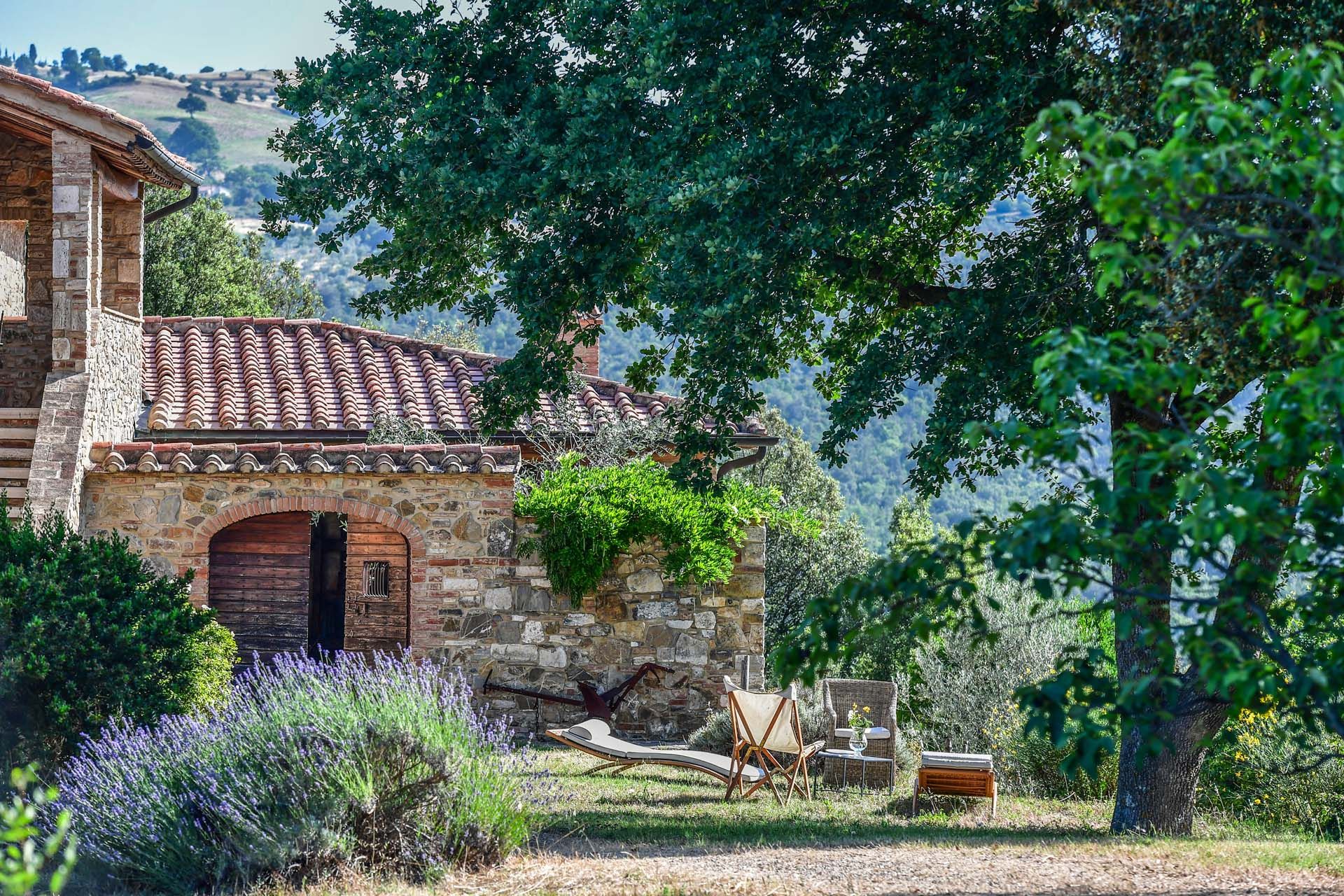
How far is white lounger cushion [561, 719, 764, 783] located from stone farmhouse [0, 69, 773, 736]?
77.5 inches

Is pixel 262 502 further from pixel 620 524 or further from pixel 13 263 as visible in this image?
pixel 13 263

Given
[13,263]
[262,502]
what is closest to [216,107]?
Answer: [13,263]

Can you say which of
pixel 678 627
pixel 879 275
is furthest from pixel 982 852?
pixel 678 627

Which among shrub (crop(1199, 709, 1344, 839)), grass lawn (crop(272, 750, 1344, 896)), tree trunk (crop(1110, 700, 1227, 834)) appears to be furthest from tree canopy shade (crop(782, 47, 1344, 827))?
shrub (crop(1199, 709, 1344, 839))

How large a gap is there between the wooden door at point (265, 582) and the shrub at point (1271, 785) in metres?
8.04

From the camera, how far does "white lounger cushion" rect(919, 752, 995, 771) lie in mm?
8492

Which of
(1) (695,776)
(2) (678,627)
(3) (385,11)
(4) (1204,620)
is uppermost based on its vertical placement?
(3) (385,11)

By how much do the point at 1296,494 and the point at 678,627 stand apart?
5713 mm

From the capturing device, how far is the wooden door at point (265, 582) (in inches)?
439

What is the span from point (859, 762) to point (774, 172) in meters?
4.99

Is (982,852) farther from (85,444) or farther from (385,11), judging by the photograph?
(85,444)

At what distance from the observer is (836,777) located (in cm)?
984

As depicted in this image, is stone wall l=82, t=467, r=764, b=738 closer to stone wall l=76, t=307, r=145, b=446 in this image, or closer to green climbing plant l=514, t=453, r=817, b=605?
green climbing plant l=514, t=453, r=817, b=605

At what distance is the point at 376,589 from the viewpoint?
37.0ft
